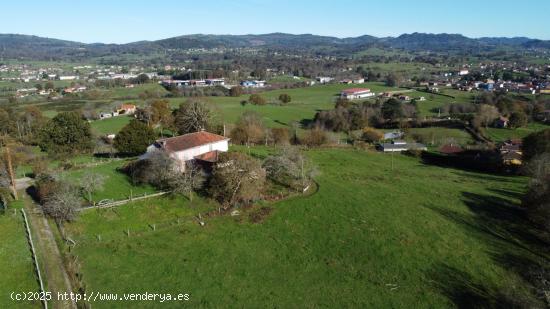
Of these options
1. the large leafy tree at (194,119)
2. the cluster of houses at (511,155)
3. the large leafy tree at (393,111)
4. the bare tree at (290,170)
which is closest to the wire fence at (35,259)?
the bare tree at (290,170)

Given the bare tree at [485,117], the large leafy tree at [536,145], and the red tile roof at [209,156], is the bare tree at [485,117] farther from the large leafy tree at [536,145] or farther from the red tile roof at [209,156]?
the red tile roof at [209,156]

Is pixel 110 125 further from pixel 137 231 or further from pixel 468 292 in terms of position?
pixel 468 292

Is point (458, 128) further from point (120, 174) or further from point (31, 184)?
point (31, 184)

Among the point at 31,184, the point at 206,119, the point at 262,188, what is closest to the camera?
the point at 262,188

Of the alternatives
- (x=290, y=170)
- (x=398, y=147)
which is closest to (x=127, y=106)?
(x=398, y=147)

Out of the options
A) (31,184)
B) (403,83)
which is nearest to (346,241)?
(31,184)

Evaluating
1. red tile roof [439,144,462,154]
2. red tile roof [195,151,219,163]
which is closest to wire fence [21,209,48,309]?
red tile roof [195,151,219,163]

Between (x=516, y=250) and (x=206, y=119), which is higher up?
(x=206, y=119)
